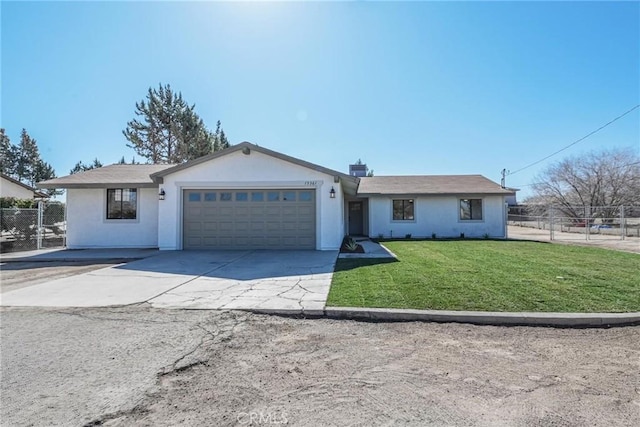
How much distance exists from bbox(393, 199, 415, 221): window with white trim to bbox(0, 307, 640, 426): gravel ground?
1403 centimetres

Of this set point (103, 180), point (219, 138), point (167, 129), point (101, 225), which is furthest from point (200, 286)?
point (219, 138)

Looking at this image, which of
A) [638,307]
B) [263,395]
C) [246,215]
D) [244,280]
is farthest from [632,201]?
[263,395]

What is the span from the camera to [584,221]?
23141 millimetres

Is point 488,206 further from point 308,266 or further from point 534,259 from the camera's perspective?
point 308,266

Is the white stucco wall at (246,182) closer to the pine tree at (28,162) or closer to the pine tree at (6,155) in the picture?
the pine tree at (28,162)

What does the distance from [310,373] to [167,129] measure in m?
29.1

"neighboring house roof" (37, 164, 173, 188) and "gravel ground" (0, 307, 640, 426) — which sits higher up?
"neighboring house roof" (37, 164, 173, 188)

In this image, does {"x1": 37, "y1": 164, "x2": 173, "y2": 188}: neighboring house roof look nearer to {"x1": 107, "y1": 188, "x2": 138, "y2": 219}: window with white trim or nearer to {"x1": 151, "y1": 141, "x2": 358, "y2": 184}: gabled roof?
{"x1": 107, "y1": 188, "x2": 138, "y2": 219}: window with white trim

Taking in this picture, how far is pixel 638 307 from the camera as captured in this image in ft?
15.3

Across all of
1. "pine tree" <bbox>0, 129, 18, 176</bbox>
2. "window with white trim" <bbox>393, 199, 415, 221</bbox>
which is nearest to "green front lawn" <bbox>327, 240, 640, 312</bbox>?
"window with white trim" <bbox>393, 199, 415, 221</bbox>

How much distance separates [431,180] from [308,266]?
47.8ft

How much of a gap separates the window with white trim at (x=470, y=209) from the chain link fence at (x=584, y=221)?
3.29m

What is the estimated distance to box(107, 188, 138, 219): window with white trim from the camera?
13.3 m

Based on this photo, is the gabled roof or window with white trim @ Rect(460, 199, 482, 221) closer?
the gabled roof
